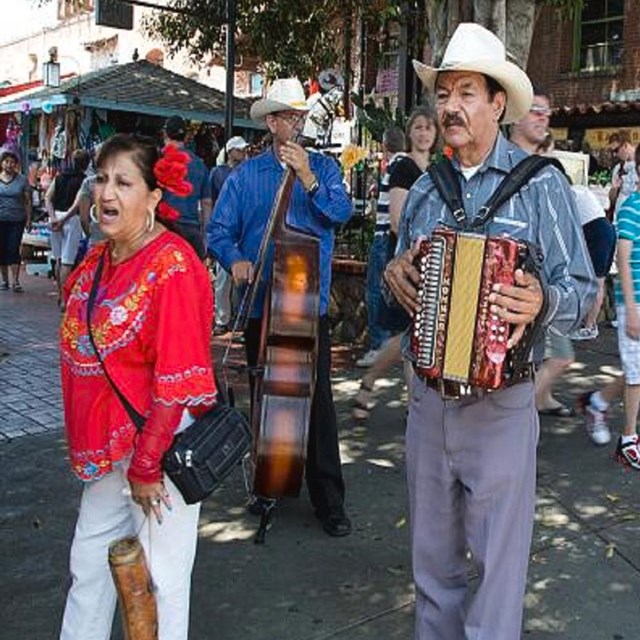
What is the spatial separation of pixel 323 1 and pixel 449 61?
12922 mm

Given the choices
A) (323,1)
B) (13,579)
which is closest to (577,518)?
(13,579)

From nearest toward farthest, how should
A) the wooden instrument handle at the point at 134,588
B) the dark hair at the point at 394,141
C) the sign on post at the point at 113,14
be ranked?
the wooden instrument handle at the point at 134,588 → the dark hair at the point at 394,141 → the sign on post at the point at 113,14

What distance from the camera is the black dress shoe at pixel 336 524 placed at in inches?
163

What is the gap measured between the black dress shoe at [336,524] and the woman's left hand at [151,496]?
169 centimetres

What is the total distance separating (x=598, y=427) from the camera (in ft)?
17.9

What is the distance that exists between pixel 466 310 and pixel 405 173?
3245 millimetres

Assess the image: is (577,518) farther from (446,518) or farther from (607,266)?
(446,518)

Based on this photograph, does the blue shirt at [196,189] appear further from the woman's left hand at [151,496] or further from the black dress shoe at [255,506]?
the woman's left hand at [151,496]

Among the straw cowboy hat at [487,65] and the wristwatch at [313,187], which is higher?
the straw cowboy hat at [487,65]

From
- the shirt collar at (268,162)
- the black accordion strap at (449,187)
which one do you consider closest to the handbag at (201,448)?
the black accordion strap at (449,187)

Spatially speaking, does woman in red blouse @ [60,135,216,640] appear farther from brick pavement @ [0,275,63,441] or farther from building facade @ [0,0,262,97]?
building facade @ [0,0,262,97]

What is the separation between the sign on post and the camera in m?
11.5

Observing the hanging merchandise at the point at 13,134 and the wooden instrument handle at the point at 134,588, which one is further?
the hanging merchandise at the point at 13,134

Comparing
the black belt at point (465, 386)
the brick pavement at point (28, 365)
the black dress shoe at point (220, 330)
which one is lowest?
the brick pavement at point (28, 365)
